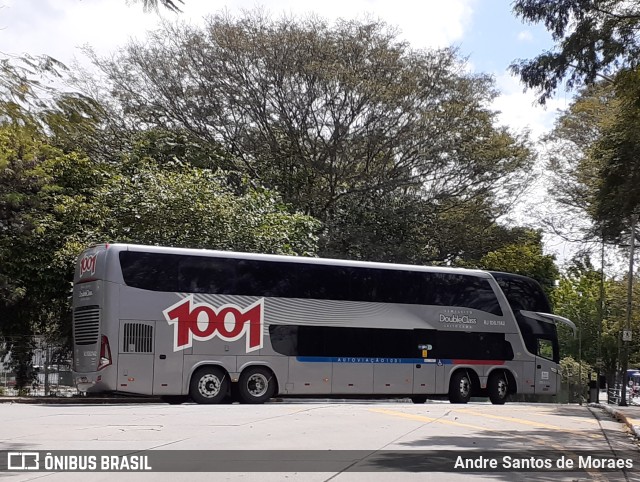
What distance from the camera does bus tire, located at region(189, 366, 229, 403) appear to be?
23.7 meters

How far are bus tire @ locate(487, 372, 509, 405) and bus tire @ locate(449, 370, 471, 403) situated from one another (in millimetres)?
770

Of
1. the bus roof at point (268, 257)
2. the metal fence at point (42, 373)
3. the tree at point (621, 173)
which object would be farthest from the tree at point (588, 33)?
the metal fence at point (42, 373)

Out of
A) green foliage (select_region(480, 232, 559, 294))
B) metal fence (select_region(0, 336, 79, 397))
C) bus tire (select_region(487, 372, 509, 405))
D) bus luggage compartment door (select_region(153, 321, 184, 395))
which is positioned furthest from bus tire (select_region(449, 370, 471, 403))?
green foliage (select_region(480, 232, 559, 294))

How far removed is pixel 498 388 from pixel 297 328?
729 cm

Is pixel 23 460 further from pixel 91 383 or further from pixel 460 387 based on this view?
pixel 460 387

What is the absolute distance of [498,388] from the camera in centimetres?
2828

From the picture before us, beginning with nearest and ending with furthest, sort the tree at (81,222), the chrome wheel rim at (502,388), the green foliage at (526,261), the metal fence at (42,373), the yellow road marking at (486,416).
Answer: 1. the yellow road marking at (486,416)
2. the chrome wheel rim at (502,388)
3. the metal fence at (42,373)
4. the tree at (81,222)
5. the green foliage at (526,261)

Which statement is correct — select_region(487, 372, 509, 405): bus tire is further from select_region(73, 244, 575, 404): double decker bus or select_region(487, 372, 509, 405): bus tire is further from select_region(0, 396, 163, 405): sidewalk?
select_region(0, 396, 163, 405): sidewalk

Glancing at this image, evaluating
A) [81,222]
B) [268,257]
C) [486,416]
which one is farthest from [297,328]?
[81,222]

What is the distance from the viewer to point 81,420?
15750 millimetres

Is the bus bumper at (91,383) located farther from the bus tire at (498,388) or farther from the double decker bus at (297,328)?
the bus tire at (498,388)

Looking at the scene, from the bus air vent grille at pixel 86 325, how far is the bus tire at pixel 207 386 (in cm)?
279

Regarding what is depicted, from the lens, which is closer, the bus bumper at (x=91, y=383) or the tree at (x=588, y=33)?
the tree at (x=588, y=33)

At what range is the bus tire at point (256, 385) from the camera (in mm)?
24219
